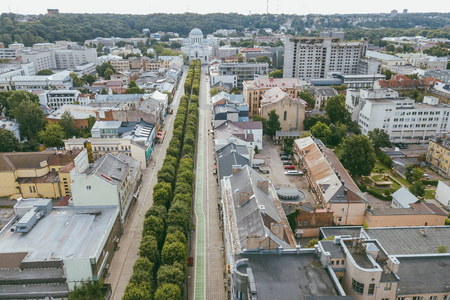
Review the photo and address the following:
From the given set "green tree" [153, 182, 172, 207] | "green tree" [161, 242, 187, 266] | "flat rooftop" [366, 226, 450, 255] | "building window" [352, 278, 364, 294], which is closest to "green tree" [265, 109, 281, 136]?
"green tree" [153, 182, 172, 207]

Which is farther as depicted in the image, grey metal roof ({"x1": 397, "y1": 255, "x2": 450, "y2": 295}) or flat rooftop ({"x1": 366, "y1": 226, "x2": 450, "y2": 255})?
flat rooftop ({"x1": 366, "y1": 226, "x2": 450, "y2": 255})

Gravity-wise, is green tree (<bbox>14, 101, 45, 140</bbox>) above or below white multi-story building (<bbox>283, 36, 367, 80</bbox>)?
below

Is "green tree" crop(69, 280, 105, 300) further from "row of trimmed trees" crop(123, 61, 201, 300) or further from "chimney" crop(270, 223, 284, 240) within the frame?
"chimney" crop(270, 223, 284, 240)

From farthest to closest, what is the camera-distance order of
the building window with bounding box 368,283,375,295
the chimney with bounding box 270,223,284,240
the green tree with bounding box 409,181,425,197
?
the green tree with bounding box 409,181,425,197, the chimney with bounding box 270,223,284,240, the building window with bounding box 368,283,375,295

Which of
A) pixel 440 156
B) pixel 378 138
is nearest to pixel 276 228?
pixel 378 138

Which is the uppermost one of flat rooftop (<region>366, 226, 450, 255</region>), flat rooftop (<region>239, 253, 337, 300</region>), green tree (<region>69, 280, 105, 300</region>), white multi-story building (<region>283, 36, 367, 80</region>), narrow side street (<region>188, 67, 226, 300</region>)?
white multi-story building (<region>283, 36, 367, 80</region>)

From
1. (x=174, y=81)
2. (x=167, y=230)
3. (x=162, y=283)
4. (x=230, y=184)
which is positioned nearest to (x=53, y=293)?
(x=162, y=283)

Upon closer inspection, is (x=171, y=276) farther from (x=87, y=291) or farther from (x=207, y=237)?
(x=207, y=237)
